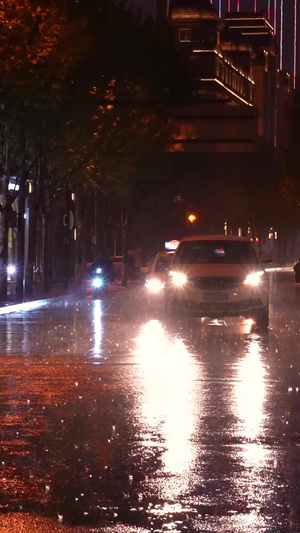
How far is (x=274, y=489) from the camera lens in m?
9.45

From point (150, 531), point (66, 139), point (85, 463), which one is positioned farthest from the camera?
point (66, 139)

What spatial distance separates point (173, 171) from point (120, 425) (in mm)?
79445

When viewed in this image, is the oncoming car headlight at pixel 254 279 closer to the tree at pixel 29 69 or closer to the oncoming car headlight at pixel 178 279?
the oncoming car headlight at pixel 178 279

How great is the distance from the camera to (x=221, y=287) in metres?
29.0

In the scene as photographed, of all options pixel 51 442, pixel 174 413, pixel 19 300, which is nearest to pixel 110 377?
pixel 174 413

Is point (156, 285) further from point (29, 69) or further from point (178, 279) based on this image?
point (178, 279)

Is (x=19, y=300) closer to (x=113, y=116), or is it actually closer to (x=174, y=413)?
(x=113, y=116)

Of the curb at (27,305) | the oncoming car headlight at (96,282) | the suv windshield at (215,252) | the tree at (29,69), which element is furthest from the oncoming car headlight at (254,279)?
the oncoming car headlight at (96,282)

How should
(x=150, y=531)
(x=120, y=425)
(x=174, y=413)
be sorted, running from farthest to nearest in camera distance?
(x=174, y=413) → (x=120, y=425) → (x=150, y=531)

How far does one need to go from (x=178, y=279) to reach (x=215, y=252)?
1368mm

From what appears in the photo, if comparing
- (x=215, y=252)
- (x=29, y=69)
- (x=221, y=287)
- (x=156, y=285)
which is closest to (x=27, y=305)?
(x=156, y=285)

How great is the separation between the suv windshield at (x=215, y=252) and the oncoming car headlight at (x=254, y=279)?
71 cm

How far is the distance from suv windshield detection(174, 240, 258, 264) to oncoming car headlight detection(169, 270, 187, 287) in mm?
566

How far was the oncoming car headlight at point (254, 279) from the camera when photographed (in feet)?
95.7
